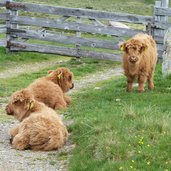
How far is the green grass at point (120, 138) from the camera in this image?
7602 mm

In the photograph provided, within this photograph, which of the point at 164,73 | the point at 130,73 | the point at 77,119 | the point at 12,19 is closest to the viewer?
the point at 77,119

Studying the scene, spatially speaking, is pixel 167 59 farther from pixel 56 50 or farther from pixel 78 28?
pixel 56 50

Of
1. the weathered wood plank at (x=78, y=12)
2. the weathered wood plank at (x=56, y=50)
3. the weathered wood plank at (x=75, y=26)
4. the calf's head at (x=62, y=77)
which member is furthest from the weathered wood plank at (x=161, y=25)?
the calf's head at (x=62, y=77)

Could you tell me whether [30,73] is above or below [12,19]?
below

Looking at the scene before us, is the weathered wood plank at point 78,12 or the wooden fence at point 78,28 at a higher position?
the weathered wood plank at point 78,12

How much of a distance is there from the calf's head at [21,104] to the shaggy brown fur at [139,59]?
12.2 ft

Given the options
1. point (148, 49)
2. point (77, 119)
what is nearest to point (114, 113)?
point (77, 119)

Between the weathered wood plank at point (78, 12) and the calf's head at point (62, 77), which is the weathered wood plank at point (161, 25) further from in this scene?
the calf's head at point (62, 77)

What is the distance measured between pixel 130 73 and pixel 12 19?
865 cm

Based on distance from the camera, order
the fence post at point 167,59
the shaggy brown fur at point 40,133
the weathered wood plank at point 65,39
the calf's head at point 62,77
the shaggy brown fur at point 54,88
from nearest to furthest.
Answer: the shaggy brown fur at point 40,133
the shaggy brown fur at point 54,88
the calf's head at point 62,77
the fence post at point 167,59
the weathered wood plank at point 65,39

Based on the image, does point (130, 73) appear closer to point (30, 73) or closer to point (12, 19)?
point (30, 73)

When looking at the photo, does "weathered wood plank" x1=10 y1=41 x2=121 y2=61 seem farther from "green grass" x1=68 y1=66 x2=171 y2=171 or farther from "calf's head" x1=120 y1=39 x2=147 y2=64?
"green grass" x1=68 y1=66 x2=171 y2=171

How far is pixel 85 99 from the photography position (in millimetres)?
13250

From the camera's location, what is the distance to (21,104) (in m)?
9.90
